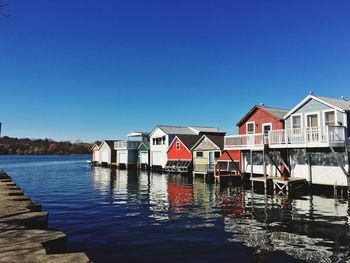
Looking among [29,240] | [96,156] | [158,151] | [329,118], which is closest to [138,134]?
[158,151]

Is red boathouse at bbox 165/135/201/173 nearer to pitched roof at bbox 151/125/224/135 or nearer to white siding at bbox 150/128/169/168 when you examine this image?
white siding at bbox 150/128/169/168

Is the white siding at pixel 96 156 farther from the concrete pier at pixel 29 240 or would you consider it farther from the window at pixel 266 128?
the concrete pier at pixel 29 240

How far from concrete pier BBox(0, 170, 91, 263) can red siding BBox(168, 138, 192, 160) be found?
139 ft

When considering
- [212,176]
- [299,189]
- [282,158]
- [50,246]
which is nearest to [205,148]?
[212,176]

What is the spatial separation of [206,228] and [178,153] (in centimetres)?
4098

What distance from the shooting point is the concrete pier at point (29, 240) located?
6719 millimetres

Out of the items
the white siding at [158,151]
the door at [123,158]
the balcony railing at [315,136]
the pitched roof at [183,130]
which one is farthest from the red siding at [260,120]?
the door at [123,158]

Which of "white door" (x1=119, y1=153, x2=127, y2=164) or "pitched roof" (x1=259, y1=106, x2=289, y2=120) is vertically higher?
"pitched roof" (x1=259, y1=106, x2=289, y2=120)

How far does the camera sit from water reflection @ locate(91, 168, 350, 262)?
42.0ft

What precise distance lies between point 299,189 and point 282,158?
4.02 meters

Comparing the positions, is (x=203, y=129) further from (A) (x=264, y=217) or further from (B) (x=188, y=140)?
(A) (x=264, y=217)

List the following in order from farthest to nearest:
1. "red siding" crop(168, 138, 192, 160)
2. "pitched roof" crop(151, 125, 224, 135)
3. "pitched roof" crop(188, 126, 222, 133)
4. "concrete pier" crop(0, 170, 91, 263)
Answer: "pitched roof" crop(188, 126, 222, 133) → "pitched roof" crop(151, 125, 224, 135) → "red siding" crop(168, 138, 192, 160) → "concrete pier" crop(0, 170, 91, 263)

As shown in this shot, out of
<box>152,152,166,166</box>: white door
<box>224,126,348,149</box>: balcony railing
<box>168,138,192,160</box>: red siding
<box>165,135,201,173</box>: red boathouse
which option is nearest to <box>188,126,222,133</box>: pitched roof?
<box>165,135,201,173</box>: red boathouse

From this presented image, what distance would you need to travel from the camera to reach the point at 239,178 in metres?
38.9
